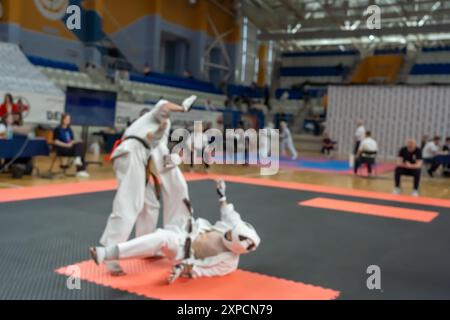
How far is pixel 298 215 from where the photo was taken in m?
5.98

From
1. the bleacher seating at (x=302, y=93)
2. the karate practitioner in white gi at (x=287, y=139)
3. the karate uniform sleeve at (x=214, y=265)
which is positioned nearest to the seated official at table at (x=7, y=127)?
the karate uniform sleeve at (x=214, y=265)

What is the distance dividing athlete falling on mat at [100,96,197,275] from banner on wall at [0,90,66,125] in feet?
28.3

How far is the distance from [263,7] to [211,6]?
257 centimetres

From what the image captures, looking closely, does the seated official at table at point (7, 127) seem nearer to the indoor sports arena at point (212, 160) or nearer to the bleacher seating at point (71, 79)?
the indoor sports arena at point (212, 160)

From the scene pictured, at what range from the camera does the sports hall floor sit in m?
3.17

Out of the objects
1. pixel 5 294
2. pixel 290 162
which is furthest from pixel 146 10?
pixel 5 294

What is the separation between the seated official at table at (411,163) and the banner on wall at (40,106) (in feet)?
25.6

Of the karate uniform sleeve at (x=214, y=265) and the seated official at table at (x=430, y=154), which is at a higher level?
the seated official at table at (x=430, y=154)

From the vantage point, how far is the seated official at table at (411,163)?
27.3 ft

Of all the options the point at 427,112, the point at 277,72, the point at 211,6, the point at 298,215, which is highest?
the point at 211,6

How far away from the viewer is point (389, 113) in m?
16.2

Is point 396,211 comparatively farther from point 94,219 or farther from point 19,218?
point 19,218
